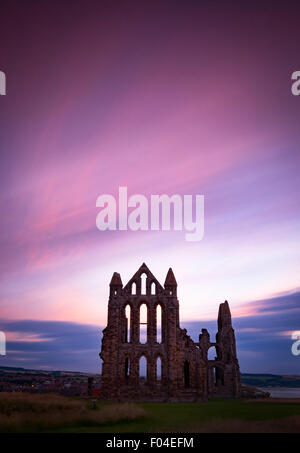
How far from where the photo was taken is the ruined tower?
4331cm

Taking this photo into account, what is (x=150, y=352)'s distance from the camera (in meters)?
44.8

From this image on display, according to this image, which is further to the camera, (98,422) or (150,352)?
(150,352)

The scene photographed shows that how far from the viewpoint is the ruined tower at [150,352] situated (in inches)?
1705

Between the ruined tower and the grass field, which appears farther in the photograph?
the ruined tower

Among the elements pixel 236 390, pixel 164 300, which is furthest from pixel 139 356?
pixel 236 390

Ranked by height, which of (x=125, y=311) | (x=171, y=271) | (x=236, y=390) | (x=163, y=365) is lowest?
(x=236, y=390)

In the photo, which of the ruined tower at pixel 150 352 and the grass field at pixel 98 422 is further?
the ruined tower at pixel 150 352

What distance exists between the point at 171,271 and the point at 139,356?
10.7 meters
